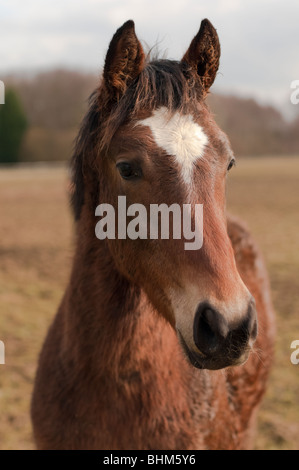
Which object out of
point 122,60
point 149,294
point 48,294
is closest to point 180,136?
point 122,60

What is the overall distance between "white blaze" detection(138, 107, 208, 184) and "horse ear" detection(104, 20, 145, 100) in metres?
0.29

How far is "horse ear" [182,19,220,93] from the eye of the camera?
2.40 meters

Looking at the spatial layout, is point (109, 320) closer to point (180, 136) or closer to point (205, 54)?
point (180, 136)

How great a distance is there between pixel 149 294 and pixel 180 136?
2.67ft

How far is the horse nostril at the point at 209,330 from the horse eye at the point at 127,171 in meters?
0.71

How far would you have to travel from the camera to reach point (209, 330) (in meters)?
1.93

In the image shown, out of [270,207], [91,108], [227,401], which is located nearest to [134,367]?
[227,401]

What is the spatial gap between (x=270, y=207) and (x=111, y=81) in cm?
1844

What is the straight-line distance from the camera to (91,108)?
2592 mm

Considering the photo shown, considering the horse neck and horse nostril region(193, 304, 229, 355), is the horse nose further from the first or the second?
the horse neck

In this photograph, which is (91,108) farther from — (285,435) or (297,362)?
(297,362)

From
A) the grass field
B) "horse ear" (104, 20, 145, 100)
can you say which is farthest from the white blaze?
the grass field
